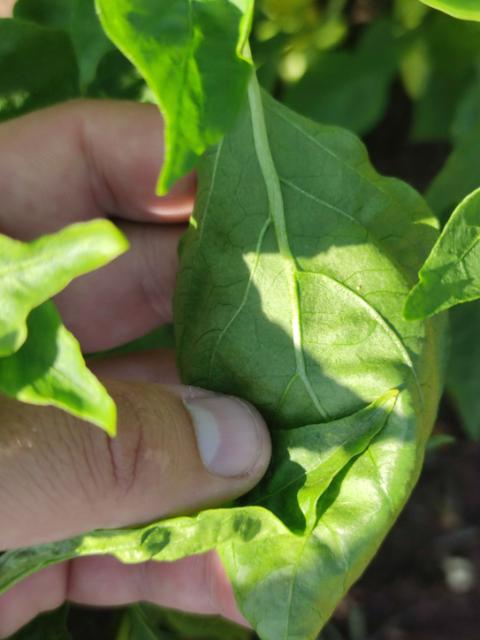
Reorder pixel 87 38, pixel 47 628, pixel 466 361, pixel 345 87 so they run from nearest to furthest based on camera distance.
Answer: pixel 87 38, pixel 47 628, pixel 466 361, pixel 345 87

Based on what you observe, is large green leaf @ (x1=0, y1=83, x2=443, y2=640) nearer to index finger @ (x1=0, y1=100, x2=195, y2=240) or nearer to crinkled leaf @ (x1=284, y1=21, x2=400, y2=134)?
index finger @ (x1=0, y1=100, x2=195, y2=240)

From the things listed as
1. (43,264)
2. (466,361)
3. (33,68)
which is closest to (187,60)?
(43,264)

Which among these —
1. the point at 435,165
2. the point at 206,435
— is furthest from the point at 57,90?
the point at 435,165

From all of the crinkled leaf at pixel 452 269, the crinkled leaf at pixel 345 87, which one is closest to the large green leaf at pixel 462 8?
the crinkled leaf at pixel 452 269

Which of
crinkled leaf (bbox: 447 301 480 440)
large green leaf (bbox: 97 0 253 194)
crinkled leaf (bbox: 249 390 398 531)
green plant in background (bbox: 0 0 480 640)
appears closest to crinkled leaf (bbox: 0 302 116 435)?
green plant in background (bbox: 0 0 480 640)

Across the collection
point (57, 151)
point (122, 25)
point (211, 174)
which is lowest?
point (57, 151)

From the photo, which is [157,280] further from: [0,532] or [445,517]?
[445,517]

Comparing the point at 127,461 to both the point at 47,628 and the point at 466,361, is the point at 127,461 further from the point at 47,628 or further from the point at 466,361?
the point at 466,361

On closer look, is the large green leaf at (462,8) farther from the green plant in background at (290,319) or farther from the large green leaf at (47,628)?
the large green leaf at (47,628)
